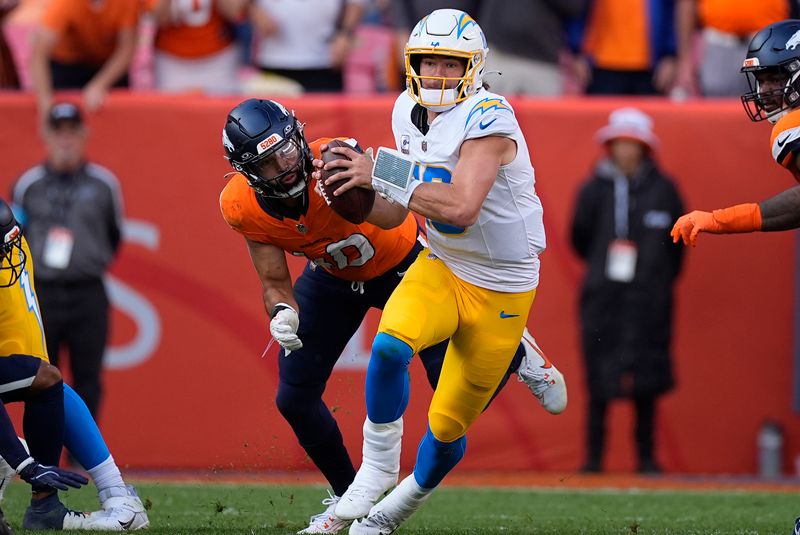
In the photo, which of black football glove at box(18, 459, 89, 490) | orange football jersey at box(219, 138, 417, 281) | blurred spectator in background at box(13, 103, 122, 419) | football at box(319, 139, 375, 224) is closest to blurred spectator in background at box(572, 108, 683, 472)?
blurred spectator in background at box(13, 103, 122, 419)

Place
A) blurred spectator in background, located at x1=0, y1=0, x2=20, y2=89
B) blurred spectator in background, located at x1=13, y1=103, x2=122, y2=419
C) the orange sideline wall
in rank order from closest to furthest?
blurred spectator in background, located at x1=13, y1=103, x2=122, y2=419, the orange sideline wall, blurred spectator in background, located at x1=0, y1=0, x2=20, y2=89

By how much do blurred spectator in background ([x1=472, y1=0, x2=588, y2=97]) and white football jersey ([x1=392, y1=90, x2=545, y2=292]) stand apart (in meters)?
3.41

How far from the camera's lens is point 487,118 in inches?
185

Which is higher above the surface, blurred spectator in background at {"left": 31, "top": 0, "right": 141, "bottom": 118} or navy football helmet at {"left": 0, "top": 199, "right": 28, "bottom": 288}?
blurred spectator in background at {"left": 31, "top": 0, "right": 141, "bottom": 118}

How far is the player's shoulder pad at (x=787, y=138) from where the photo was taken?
4677 millimetres

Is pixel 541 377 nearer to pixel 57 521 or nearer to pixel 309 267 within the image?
pixel 309 267

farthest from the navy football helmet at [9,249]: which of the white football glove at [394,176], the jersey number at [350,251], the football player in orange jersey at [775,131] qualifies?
the football player in orange jersey at [775,131]

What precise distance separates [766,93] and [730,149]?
3442mm

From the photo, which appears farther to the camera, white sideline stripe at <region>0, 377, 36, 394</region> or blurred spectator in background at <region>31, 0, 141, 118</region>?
blurred spectator in background at <region>31, 0, 141, 118</region>

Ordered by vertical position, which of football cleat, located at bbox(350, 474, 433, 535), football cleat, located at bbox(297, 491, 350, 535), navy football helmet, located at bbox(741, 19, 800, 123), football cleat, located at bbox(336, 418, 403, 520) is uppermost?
navy football helmet, located at bbox(741, 19, 800, 123)

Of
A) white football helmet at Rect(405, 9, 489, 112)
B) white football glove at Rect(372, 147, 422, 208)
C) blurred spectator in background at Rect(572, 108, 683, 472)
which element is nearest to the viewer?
white football glove at Rect(372, 147, 422, 208)

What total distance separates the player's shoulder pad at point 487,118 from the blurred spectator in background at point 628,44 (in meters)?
4.01

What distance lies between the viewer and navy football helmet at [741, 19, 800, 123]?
484cm

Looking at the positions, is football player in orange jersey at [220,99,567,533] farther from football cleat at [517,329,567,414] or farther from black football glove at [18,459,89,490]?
black football glove at [18,459,89,490]
